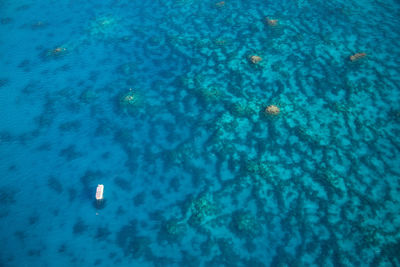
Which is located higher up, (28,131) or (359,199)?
(359,199)

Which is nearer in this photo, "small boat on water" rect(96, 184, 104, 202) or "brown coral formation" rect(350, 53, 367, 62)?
"small boat on water" rect(96, 184, 104, 202)

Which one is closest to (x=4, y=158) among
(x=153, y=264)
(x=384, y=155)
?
(x=153, y=264)

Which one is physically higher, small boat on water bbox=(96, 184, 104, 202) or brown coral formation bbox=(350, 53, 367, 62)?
brown coral formation bbox=(350, 53, 367, 62)

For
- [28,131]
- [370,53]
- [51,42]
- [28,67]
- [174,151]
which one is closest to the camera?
[174,151]

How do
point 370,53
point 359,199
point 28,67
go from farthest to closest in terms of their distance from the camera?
point 28,67, point 370,53, point 359,199

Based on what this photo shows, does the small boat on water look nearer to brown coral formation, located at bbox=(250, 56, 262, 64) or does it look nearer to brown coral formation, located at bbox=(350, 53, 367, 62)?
brown coral formation, located at bbox=(250, 56, 262, 64)

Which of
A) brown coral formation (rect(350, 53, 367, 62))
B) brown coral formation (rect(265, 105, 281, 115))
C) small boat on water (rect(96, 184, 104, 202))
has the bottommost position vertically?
small boat on water (rect(96, 184, 104, 202))

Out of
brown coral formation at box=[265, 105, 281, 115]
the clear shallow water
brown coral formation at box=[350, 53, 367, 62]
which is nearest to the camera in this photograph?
the clear shallow water

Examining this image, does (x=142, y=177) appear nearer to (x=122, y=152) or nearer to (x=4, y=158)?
(x=122, y=152)

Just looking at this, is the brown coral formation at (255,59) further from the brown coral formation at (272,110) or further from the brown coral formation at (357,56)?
the brown coral formation at (357,56)

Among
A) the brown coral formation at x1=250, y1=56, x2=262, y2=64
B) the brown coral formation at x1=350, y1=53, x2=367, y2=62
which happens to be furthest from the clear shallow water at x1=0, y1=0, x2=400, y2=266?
the brown coral formation at x1=250, y1=56, x2=262, y2=64
